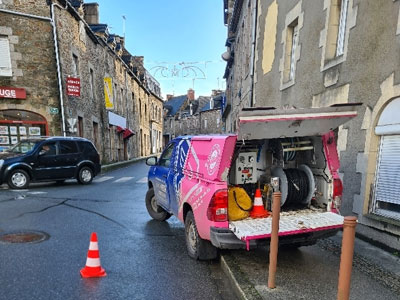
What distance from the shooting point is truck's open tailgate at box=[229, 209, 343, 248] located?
126 inches

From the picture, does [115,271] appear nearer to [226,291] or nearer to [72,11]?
[226,291]

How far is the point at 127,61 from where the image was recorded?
92.6 ft

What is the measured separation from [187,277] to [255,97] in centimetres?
872

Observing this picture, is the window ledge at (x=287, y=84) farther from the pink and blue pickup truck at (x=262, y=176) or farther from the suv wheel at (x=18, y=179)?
the suv wheel at (x=18, y=179)

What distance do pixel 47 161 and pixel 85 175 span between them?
1.63 m

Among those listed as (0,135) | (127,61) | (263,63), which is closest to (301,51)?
(263,63)

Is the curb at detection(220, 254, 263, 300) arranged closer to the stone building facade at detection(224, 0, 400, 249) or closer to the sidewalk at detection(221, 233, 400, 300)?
the sidewalk at detection(221, 233, 400, 300)

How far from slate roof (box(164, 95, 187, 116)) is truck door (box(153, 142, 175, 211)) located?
54.9m

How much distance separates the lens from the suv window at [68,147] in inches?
424

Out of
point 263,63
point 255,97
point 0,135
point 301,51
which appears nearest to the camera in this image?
point 301,51

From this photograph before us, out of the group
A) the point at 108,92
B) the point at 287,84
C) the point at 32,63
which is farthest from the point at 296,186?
the point at 108,92

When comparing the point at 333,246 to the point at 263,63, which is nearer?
the point at 333,246

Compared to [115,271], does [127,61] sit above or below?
above

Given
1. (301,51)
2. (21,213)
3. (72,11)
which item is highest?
(72,11)
